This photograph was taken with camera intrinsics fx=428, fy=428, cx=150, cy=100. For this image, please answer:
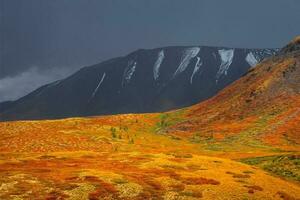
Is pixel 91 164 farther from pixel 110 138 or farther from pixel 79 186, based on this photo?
pixel 110 138

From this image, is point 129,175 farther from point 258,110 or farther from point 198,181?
point 258,110

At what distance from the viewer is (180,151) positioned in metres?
98.6

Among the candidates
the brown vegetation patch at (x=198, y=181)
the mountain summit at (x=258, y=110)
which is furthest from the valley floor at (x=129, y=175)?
the mountain summit at (x=258, y=110)

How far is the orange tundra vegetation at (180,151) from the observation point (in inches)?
1801

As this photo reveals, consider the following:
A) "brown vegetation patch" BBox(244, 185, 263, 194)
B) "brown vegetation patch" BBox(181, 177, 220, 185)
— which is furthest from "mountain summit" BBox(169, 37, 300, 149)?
"brown vegetation patch" BBox(181, 177, 220, 185)

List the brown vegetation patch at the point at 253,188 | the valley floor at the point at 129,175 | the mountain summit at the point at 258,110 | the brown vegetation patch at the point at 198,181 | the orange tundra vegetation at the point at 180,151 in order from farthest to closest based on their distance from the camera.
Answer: the mountain summit at the point at 258,110 → the brown vegetation patch at the point at 198,181 → the brown vegetation patch at the point at 253,188 → the orange tundra vegetation at the point at 180,151 → the valley floor at the point at 129,175

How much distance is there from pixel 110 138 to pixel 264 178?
183ft

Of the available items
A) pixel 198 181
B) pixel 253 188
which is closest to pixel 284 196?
pixel 253 188

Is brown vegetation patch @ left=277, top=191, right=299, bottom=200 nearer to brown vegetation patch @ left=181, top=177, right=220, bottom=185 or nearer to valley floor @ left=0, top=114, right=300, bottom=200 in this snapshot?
valley floor @ left=0, top=114, right=300, bottom=200

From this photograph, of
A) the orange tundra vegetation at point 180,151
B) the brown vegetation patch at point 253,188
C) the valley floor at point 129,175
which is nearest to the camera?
the valley floor at point 129,175

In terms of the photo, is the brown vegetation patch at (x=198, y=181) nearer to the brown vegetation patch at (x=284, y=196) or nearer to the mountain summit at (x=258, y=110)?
the brown vegetation patch at (x=284, y=196)

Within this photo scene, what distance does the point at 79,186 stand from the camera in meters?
44.1

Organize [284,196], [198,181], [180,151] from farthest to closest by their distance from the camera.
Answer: [180,151] → [198,181] → [284,196]

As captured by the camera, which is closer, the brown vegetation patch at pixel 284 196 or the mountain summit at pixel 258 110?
the brown vegetation patch at pixel 284 196
